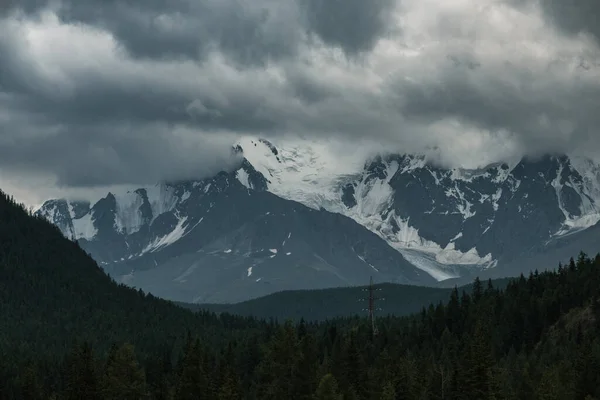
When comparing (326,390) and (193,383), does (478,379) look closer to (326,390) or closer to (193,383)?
(326,390)

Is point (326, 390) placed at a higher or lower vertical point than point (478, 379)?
lower

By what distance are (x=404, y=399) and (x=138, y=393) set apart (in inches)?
1322

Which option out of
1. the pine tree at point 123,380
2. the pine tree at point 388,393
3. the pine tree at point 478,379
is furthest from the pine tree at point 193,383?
the pine tree at point 478,379

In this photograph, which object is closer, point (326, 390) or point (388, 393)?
point (326, 390)

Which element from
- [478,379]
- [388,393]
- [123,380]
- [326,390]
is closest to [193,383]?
[123,380]

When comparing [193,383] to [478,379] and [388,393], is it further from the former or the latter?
[478,379]

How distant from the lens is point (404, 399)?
146 metres

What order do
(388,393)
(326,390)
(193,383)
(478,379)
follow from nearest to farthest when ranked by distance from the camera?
(326,390) → (478,379) → (388,393) → (193,383)

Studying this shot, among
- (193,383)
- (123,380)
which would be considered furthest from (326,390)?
(123,380)

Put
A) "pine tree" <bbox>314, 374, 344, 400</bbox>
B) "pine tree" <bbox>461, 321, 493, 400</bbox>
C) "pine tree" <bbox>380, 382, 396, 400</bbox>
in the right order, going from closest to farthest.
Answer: "pine tree" <bbox>314, 374, 344, 400</bbox> → "pine tree" <bbox>461, 321, 493, 400</bbox> → "pine tree" <bbox>380, 382, 396, 400</bbox>

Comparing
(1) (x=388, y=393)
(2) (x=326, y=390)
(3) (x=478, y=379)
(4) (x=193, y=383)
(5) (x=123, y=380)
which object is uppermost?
(5) (x=123, y=380)

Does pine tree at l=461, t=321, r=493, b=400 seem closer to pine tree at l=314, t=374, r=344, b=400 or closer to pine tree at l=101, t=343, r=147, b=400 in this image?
pine tree at l=314, t=374, r=344, b=400

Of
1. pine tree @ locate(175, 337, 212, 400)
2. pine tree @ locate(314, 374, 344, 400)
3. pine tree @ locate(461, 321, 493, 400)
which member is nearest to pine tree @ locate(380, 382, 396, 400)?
pine tree @ locate(314, 374, 344, 400)

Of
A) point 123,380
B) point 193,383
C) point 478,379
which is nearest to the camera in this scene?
point 478,379
